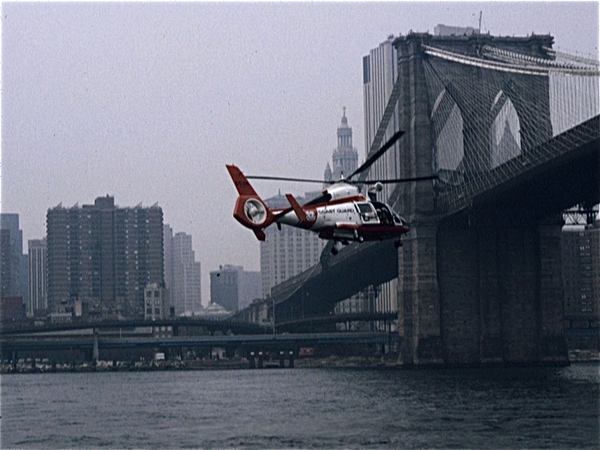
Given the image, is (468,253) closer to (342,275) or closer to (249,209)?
(342,275)

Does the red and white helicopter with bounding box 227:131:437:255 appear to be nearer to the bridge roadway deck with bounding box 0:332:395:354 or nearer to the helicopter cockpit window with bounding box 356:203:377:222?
the helicopter cockpit window with bounding box 356:203:377:222

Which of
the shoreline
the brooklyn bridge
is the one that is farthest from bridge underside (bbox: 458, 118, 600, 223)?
the shoreline

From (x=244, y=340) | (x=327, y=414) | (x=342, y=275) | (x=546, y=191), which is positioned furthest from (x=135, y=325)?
(x=327, y=414)

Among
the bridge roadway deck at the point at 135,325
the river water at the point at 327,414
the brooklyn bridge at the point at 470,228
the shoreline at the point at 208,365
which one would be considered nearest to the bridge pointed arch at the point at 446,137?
the brooklyn bridge at the point at 470,228

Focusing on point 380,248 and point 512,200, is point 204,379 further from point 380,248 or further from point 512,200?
point 512,200

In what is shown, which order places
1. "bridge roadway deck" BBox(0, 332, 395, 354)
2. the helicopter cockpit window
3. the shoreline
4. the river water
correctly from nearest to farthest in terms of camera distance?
the helicopter cockpit window
the river water
the shoreline
"bridge roadway deck" BBox(0, 332, 395, 354)
